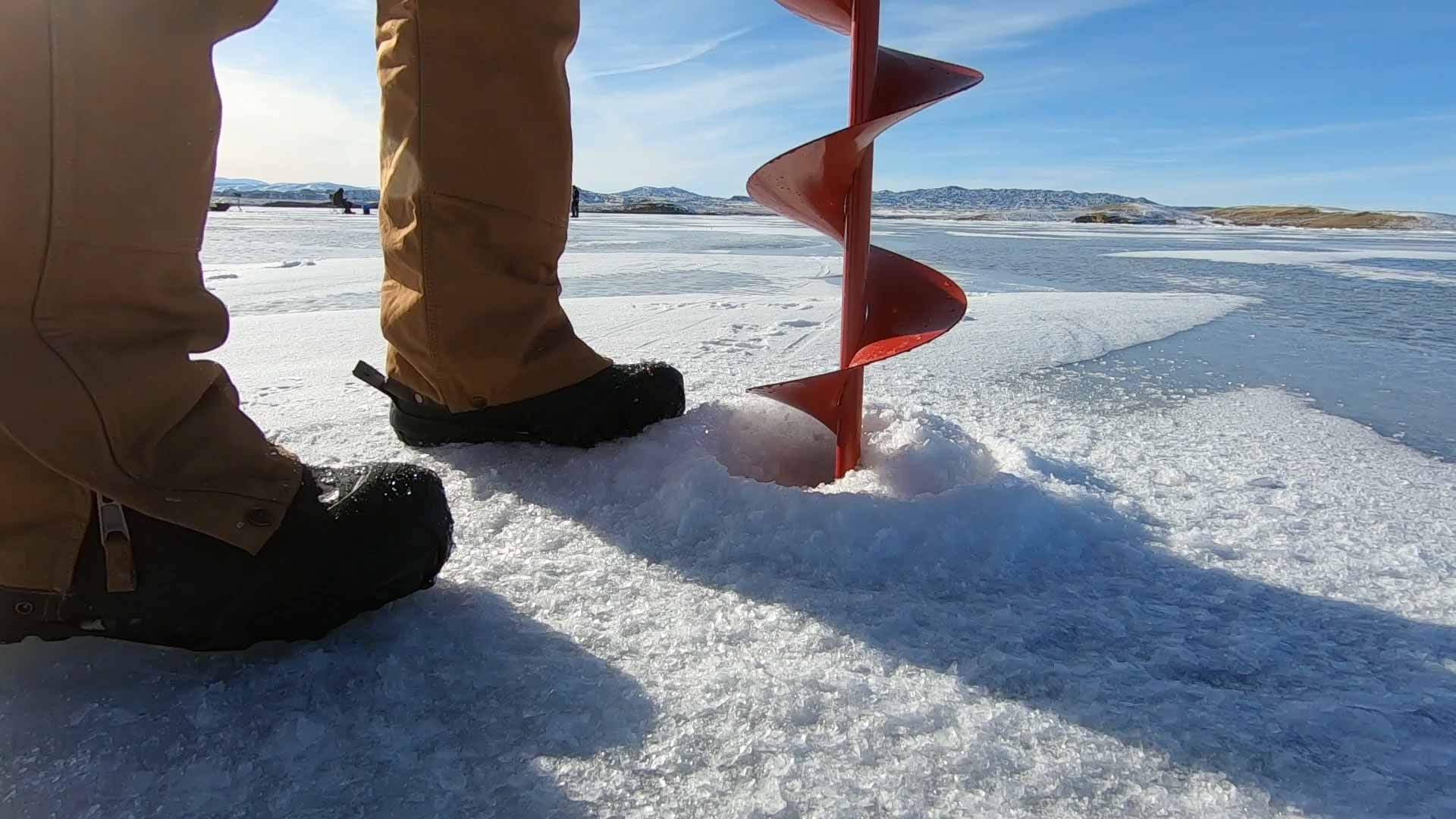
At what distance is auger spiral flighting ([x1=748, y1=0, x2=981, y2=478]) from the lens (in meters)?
1.11

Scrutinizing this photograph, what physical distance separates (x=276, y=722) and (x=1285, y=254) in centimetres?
927

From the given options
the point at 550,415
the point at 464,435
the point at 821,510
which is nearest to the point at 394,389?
the point at 464,435

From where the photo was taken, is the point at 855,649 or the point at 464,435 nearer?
the point at 855,649

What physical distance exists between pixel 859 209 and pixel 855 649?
700 mm

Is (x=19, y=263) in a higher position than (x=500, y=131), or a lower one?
lower

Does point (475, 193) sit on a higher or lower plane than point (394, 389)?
→ higher

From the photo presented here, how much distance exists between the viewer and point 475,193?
1161 mm

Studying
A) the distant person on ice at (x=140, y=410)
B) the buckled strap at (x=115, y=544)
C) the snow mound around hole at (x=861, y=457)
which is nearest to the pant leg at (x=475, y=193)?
the snow mound around hole at (x=861, y=457)

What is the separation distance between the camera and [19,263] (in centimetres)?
59

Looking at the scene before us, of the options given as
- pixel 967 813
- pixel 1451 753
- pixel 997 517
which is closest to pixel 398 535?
pixel 967 813

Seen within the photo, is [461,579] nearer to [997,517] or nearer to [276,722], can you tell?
[276,722]

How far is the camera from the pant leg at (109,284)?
58 cm

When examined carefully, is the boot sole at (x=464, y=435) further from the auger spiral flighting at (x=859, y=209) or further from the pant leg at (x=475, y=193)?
the auger spiral flighting at (x=859, y=209)

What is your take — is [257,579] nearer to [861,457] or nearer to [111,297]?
[111,297]
